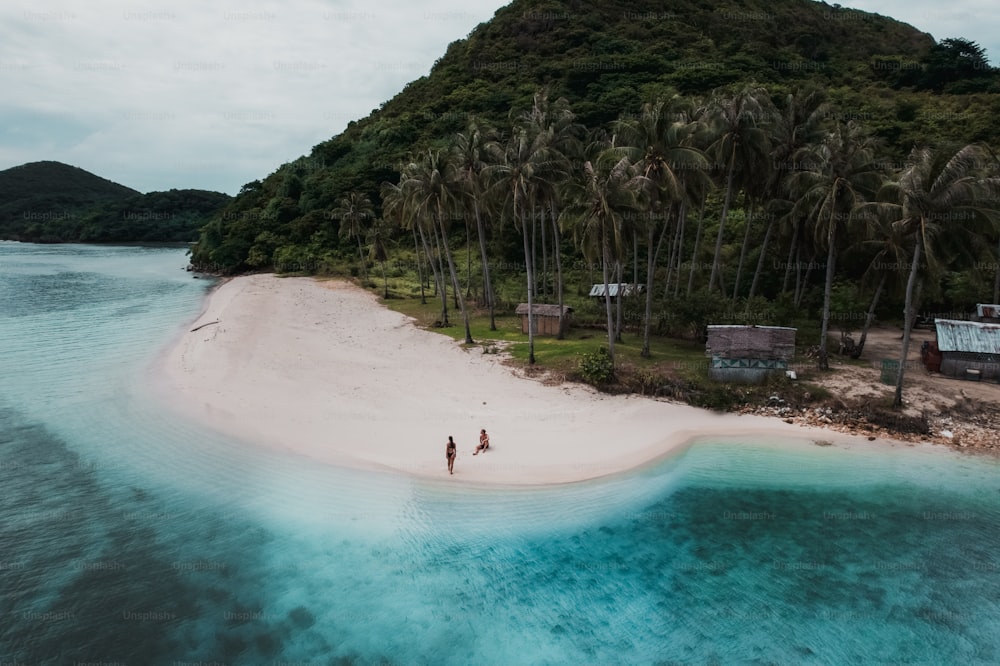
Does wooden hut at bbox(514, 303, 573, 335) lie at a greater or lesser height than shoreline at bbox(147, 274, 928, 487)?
greater

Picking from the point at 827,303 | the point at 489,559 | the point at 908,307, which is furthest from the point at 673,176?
the point at 489,559

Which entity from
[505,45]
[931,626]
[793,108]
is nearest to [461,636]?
[931,626]

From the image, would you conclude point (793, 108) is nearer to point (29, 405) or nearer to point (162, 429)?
point (162, 429)

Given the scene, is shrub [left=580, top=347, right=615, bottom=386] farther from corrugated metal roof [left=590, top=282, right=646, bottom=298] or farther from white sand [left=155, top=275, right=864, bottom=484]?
corrugated metal roof [left=590, top=282, right=646, bottom=298]

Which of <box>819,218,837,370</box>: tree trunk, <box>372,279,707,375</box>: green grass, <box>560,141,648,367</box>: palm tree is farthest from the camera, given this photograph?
<box>372,279,707,375</box>: green grass

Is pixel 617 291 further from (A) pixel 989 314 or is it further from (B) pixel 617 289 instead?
(A) pixel 989 314

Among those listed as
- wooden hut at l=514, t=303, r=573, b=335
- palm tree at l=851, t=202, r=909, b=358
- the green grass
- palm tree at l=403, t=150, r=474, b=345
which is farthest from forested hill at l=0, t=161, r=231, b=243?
palm tree at l=851, t=202, r=909, b=358

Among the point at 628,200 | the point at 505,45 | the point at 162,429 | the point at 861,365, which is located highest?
the point at 505,45
